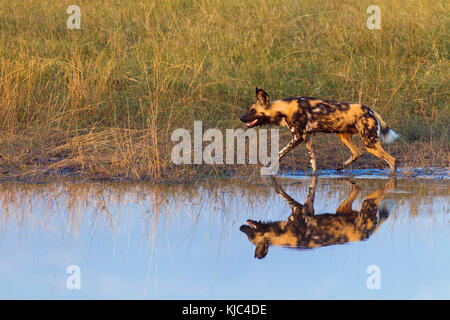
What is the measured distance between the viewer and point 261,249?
17.3ft

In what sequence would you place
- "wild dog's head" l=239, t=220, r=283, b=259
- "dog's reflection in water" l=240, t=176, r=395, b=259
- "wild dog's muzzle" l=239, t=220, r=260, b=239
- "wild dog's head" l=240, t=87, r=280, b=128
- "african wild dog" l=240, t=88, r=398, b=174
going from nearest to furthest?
"wild dog's head" l=239, t=220, r=283, b=259 < "dog's reflection in water" l=240, t=176, r=395, b=259 < "wild dog's muzzle" l=239, t=220, r=260, b=239 < "african wild dog" l=240, t=88, r=398, b=174 < "wild dog's head" l=240, t=87, r=280, b=128

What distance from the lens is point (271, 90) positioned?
1192cm

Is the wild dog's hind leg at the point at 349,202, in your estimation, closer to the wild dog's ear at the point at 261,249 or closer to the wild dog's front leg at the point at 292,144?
the wild dog's front leg at the point at 292,144

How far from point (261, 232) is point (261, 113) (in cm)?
377

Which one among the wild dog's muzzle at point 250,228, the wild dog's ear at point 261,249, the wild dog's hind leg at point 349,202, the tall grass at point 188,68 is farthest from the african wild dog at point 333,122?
the wild dog's ear at point 261,249

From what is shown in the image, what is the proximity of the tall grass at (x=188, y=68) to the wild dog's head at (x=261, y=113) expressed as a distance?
954 mm

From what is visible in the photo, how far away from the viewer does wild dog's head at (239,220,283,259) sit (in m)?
5.26

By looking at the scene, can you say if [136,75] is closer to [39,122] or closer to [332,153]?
[39,122]

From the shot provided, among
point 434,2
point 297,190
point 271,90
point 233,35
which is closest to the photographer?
point 297,190

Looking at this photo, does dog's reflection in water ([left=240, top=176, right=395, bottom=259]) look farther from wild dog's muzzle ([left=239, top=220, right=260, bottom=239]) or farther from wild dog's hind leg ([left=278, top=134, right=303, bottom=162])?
wild dog's hind leg ([left=278, top=134, right=303, bottom=162])

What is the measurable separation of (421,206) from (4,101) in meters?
5.71

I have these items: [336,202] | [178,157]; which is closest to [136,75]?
[178,157]

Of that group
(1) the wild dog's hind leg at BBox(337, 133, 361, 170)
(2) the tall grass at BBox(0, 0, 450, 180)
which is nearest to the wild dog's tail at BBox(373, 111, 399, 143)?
(1) the wild dog's hind leg at BBox(337, 133, 361, 170)

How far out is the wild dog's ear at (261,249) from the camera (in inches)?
201
